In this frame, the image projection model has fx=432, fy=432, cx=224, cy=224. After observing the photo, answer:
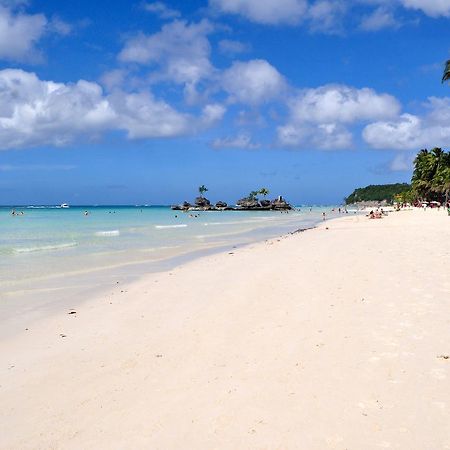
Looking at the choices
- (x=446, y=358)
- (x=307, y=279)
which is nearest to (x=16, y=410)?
(x=446, y=358)

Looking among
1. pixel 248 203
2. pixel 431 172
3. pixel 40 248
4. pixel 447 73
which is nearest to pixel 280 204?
pixel 248 203

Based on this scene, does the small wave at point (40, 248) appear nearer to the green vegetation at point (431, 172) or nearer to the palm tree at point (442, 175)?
the palm tree at point (442, 175)

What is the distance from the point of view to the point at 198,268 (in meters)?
16.7

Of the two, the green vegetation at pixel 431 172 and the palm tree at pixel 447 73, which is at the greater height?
the palm tree at pixel 447 73

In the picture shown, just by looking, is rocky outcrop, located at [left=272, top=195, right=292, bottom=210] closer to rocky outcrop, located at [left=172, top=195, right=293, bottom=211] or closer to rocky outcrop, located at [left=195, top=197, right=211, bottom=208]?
rocky outcrop, located at [left=172, top=195, right=293, bottom=211]

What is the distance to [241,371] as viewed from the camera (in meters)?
5.98

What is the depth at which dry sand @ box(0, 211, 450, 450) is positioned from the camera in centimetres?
447

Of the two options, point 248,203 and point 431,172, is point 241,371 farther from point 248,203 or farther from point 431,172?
point 248,203

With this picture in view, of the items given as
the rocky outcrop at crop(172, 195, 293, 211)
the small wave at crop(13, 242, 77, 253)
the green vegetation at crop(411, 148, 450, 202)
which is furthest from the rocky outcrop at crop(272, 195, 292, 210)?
the small wave at crop(13, 242, 77, 253)

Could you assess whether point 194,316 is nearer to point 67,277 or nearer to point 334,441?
point 334,441

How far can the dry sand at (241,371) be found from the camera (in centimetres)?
447

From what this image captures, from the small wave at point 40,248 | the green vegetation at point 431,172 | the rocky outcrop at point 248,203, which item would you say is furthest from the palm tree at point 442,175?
the rocky outcrop at point 248,203

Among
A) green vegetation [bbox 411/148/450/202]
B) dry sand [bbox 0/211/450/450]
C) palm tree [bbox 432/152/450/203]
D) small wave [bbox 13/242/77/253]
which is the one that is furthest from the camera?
green vegetation [bbox 411/148/450/202]

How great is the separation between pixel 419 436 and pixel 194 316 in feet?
18.2
